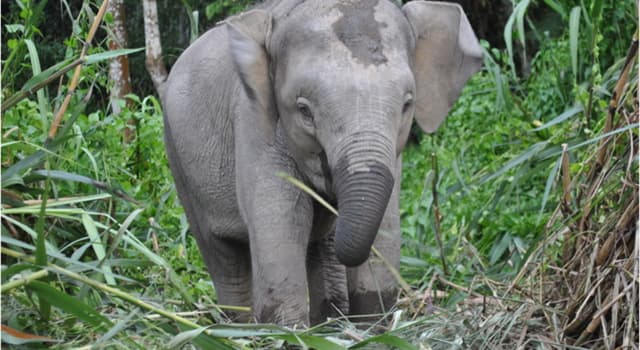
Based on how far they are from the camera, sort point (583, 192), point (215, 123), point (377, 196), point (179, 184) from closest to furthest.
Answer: point (377, 196) → point (583, 192) → point (215, 123) → point (179, 184)

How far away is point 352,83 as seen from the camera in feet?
13.8

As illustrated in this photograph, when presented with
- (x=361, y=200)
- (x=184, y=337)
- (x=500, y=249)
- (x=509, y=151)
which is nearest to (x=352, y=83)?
(x=361, y=200)

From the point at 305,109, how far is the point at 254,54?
0.31 metres

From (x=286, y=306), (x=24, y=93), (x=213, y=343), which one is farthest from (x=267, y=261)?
(x=213, y=343)

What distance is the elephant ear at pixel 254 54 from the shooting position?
4.54m

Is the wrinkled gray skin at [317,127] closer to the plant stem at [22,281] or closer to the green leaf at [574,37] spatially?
the green leaf at [574,37]

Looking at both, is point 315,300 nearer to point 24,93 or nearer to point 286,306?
point 286,306

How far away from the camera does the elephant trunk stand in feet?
13.2

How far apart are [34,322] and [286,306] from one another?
1149 mm

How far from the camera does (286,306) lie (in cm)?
453

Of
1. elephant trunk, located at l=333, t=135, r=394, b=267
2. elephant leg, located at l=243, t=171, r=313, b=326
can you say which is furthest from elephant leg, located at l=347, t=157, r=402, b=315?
elephant trunk, located at l=333, t=135, r=394, b=267

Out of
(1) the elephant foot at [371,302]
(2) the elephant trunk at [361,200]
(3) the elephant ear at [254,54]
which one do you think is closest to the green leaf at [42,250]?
(2) the elephant trunk at [361,200]

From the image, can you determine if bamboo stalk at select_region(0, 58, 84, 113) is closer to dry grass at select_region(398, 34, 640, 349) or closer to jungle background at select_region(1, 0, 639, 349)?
jungle background at select_region(1, 0, 639, 349)

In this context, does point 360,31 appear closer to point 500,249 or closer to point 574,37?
point 574,37
